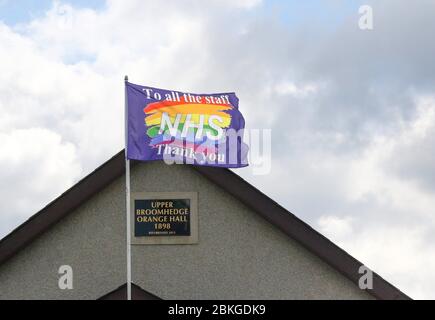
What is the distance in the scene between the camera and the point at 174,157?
1444 cm

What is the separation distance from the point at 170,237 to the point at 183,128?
94.0 inches

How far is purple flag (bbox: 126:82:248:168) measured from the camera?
14.3 meters

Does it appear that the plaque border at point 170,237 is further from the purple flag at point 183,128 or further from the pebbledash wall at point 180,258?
the purple flag at point 183,128

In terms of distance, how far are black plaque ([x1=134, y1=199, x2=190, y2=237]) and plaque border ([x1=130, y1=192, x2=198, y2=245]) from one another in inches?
2.3

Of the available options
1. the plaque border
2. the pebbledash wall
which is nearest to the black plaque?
the plaque border

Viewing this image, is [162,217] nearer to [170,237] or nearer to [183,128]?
[170,237]

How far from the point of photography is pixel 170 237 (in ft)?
52.1

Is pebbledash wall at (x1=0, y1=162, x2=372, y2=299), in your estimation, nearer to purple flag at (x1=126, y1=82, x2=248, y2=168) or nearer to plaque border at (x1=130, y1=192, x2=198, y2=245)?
plaque border at (x1=130, y1=192, x2=198, y2=245)

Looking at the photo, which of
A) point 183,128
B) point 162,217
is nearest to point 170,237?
point 162,217

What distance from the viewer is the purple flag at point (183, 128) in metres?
14.3

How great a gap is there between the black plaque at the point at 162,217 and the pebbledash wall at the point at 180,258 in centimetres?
24

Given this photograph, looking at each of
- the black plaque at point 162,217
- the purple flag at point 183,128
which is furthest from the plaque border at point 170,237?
the purple flag at point 183,128
